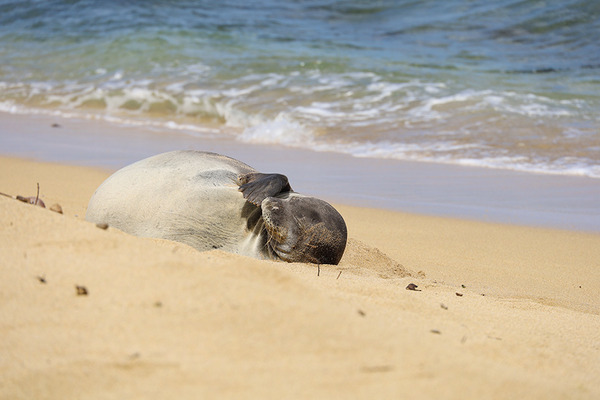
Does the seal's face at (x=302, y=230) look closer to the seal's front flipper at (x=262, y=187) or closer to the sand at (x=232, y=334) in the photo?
the seal's front flipper at (x=262, y=187)

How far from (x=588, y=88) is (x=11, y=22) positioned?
13006mm

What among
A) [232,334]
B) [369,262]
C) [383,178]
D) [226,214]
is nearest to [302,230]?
[226,214]

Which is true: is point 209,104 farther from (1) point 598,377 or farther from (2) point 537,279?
(1) point 598,377

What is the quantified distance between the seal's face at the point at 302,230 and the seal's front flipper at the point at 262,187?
0.04 metres

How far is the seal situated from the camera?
3.38 m

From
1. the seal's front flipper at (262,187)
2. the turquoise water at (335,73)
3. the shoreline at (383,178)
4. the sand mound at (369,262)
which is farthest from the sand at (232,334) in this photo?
the turquoise water at (335,73)

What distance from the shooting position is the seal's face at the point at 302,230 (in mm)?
3342

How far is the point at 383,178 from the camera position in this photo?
19.7ft

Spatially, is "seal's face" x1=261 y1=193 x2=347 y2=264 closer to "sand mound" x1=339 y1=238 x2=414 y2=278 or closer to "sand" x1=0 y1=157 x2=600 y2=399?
"sand mound" x1=339 y1=238 x2=414 y2=278

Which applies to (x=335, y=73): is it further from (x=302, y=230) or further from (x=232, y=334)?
(x=232, y=334)

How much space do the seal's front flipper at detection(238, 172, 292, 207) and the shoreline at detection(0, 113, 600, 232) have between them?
66.1 inches

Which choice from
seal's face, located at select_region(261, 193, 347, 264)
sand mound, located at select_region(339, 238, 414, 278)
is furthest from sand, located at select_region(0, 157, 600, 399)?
sand mound, located at select_region(339, 238, 414, 278)

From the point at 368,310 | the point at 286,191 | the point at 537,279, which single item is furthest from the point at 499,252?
the point at 368,310

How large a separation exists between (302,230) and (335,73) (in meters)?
8.02
